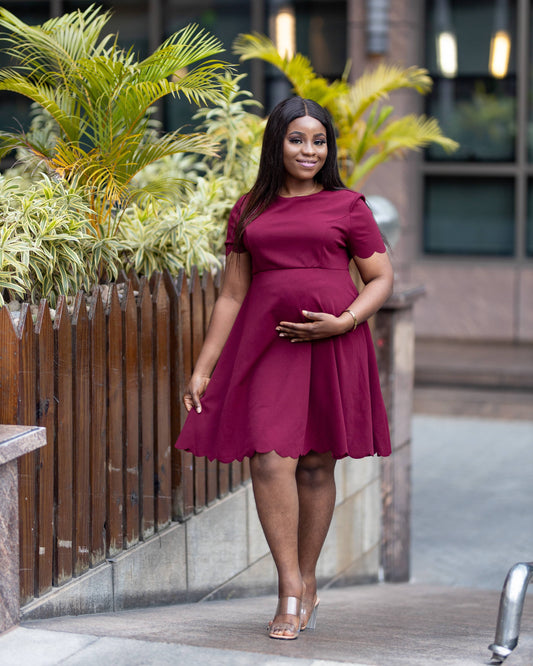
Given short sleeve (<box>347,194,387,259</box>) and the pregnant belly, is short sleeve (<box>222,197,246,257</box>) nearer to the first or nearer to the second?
the pregnant belly

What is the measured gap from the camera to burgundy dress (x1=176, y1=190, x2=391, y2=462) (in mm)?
3385

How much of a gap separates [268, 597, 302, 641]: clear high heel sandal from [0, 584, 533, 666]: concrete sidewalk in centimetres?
3

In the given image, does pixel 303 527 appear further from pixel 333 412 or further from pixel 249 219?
pixel 249 219

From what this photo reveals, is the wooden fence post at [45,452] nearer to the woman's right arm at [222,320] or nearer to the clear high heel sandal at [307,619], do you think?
the woman's right arm at [222,320]

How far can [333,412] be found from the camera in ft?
11.2

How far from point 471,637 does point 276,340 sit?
132 centimetres

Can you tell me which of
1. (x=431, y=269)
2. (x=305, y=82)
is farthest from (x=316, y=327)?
(x=431, y=269)

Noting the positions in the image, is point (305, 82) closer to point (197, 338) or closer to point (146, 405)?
point (197, 338)

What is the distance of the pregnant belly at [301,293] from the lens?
11.2ft

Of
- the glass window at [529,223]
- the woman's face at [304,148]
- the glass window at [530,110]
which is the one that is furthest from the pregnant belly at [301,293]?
the glass window at [530,110]

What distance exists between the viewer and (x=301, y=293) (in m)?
3.41

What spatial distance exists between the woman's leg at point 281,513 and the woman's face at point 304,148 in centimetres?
95

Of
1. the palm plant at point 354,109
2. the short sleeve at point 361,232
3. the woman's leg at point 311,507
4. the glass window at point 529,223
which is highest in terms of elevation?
the palm plant at point 354,109

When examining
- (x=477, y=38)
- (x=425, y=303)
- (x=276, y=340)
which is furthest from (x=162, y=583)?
(x=477, y=38)
